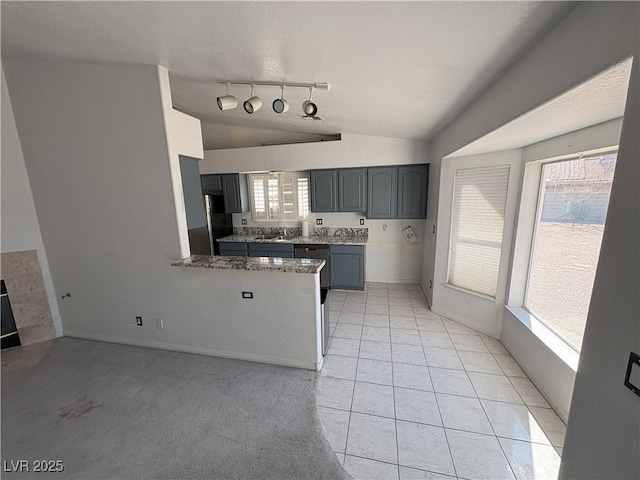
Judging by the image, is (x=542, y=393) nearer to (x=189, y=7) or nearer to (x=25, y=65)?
(x=189, y=7)

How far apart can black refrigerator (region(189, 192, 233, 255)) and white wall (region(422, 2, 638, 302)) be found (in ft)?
11.3

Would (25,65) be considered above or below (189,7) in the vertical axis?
above

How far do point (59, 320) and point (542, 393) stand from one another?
198 inches

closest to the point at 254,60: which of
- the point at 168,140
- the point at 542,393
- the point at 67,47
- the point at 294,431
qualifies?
the point at 168,140

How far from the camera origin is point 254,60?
178 centimetres

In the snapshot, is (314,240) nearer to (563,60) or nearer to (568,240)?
(568,240)

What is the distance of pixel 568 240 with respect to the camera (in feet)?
6.46

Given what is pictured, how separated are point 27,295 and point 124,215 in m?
1.69

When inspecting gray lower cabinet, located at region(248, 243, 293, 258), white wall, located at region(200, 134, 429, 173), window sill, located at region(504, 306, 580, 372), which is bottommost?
window sill, located at region(504, 306, 580, 372)

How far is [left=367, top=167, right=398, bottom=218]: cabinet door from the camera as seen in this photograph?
398 centimetres

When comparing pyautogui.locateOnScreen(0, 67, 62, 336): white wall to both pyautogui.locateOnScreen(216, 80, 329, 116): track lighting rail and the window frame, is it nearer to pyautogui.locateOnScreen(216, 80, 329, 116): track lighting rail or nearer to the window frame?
pyautogui.locateOnScreen(216, 80, 329, 116): track lighting rail

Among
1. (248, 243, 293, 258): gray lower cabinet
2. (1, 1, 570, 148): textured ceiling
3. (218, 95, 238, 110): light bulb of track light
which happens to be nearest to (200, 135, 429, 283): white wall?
(248, 243, 293, 258): gray lower cabinet

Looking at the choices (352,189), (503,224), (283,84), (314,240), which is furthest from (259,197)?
(503,224)

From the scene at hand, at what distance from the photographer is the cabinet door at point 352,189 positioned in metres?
4.05
